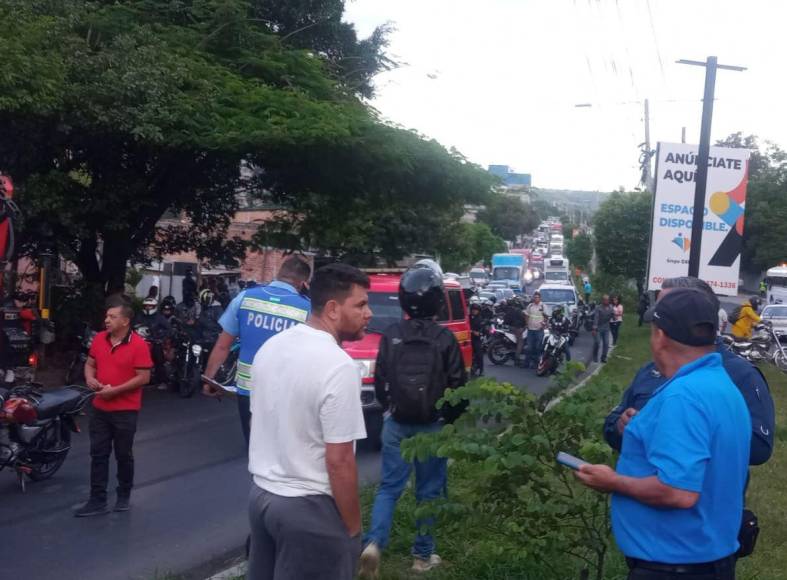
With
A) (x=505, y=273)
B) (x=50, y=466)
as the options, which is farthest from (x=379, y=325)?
(x=505, y=273)

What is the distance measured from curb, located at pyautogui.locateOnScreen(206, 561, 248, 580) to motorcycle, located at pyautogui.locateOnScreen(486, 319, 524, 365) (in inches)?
641

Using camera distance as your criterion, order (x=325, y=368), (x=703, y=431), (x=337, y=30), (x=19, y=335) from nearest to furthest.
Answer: (x=703, y=431) → (x=325, y=368) → (x=19, y=335) → (x=337, y=30)

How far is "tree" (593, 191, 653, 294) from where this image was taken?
3803cm

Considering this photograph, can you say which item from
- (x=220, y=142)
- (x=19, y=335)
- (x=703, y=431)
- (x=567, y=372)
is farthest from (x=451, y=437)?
(x=220, y=142)

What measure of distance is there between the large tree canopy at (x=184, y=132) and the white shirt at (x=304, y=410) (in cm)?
974

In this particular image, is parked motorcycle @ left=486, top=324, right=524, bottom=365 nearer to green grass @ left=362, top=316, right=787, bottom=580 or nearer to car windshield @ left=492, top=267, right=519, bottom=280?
green grass @ left=362, top=316, right=787, bottom=580

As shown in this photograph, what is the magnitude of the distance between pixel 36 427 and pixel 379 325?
4899mm

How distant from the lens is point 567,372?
501 cm

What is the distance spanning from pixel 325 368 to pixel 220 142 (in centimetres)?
1148

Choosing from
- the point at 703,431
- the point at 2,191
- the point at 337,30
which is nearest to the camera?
the point at 703,431

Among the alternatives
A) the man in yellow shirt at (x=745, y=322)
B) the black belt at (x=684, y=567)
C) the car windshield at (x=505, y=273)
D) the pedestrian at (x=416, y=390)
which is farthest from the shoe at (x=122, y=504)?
the car windshield at (x=505, y=273)

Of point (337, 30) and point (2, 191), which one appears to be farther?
point (337, 30)

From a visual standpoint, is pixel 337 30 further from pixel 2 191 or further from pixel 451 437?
pixel 451 437

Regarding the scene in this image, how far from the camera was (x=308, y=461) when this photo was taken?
3438 mm
